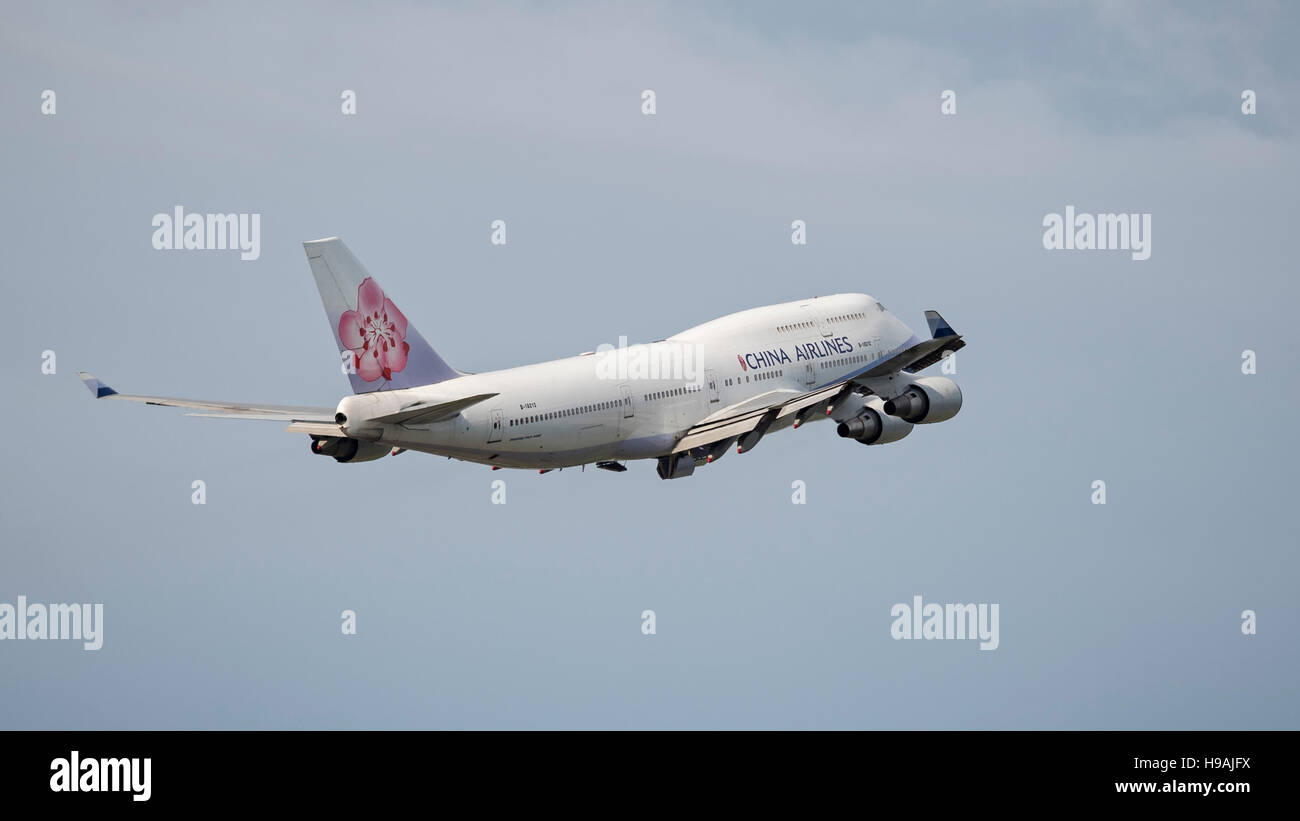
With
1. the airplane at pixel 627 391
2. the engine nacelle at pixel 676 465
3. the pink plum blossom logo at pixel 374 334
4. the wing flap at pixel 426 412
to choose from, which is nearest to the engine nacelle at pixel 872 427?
the airplane at pixel 627 391

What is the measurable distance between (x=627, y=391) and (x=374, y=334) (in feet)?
30.0

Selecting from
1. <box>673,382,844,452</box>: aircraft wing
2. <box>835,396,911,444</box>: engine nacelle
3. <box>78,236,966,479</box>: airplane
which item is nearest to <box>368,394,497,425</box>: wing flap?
<box>78,236,966,479</box>: airplane

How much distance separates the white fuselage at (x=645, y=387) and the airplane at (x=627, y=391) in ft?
0.16

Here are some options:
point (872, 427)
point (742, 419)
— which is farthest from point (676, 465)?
point (872, 427)

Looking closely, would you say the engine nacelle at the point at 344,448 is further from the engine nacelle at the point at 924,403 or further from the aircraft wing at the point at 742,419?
the engine nacelle at the point at 924,403

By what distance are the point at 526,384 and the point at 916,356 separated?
12797mm

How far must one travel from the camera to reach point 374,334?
7188 cm

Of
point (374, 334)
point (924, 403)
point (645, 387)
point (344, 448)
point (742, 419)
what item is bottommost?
point (344, 448)

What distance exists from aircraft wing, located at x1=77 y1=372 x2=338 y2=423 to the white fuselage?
2.12 metres

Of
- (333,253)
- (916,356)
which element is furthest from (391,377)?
(916,356)

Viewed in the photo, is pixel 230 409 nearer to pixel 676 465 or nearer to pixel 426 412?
pixel 426 412

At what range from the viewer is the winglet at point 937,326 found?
7738 cm

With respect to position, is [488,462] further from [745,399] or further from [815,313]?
[815,313]

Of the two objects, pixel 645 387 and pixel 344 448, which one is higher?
pixel 645 387
